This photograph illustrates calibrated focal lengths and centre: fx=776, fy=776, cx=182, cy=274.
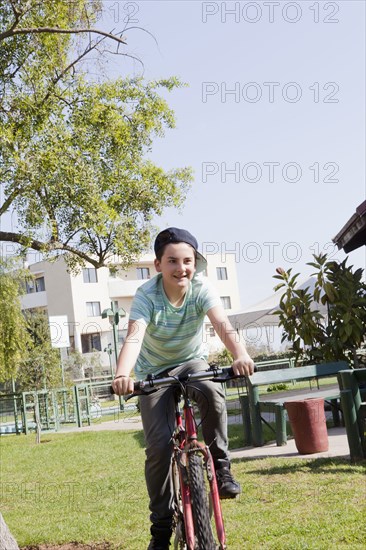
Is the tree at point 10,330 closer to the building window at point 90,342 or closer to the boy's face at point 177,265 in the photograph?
the boy's face at point 177,265

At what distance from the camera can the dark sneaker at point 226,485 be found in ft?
13.4

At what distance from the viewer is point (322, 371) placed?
10727 millimetres

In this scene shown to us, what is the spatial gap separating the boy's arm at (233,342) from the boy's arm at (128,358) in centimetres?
39

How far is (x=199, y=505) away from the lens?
370 cm

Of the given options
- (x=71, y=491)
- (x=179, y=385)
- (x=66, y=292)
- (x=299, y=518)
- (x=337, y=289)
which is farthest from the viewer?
(x=66, y=292)

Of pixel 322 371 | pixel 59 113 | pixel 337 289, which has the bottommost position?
pixel 322 371

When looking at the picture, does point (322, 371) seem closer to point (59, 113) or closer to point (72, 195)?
point (72, 195)

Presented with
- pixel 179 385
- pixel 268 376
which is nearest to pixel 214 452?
pixel 179 385

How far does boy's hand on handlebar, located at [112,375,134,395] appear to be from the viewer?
143 inches

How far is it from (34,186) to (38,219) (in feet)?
3.25

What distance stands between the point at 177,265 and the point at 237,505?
122 inches

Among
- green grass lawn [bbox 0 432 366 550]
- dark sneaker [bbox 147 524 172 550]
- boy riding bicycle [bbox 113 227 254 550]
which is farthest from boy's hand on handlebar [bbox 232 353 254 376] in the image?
green grass lawn [bbox 0 432 366 550]

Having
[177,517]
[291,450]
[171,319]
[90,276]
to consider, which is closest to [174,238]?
[171,319]

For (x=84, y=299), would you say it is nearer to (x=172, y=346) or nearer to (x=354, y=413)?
(x=354, y=413)
